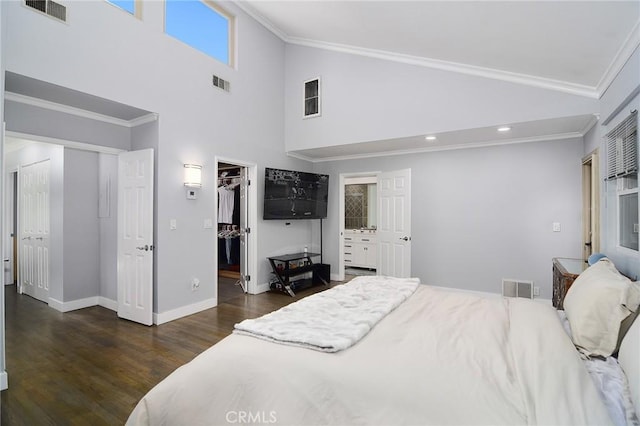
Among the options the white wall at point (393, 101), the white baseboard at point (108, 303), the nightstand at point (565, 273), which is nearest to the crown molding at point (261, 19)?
the white wall at point (393, 101)

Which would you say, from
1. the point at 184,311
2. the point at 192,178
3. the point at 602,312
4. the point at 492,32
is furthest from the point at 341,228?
the point at 602,312

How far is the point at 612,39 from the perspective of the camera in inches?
92.4

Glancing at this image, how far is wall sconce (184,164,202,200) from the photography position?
13.2ft

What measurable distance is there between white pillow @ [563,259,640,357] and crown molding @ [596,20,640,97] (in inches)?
66.1

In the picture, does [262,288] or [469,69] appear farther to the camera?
[262,288]

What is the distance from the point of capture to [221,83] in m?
4.50

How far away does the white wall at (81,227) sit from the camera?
4.24 meters

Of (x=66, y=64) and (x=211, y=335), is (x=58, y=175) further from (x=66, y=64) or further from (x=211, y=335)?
(x=211, y=335)

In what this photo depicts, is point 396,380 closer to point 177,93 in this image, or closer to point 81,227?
point 177,93

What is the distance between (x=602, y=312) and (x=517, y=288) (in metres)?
3.32

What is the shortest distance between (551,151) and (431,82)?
187cm

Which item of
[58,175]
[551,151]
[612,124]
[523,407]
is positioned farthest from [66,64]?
[551,151]

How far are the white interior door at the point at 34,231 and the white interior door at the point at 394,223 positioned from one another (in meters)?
4.93

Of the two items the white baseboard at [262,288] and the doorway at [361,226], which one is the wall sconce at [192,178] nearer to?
the white baseboard at [262,288]
